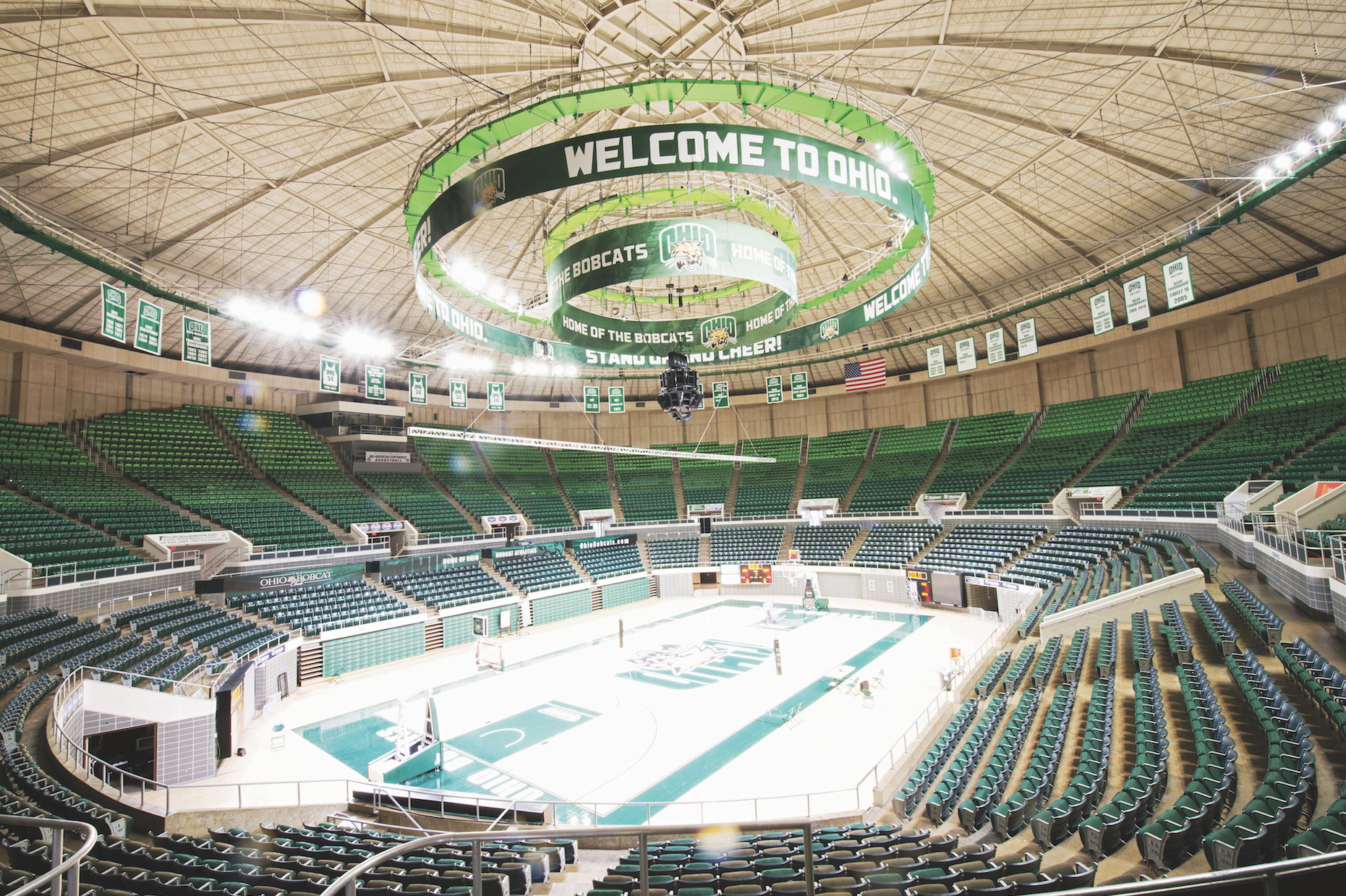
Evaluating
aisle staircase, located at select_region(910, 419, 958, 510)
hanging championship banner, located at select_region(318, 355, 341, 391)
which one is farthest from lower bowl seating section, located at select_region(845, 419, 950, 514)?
hanging championship banner, located at select_region(318, 355, 341, 391)

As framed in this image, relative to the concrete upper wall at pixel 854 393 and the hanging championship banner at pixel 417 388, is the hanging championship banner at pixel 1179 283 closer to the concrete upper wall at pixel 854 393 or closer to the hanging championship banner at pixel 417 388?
the concrete upper wall at pixel 854 393

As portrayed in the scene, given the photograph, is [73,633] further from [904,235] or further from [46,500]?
[904,235]

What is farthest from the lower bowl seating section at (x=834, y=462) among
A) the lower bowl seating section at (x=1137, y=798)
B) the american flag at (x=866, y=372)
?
the lower bowl seating section at (x=1137, y=798)

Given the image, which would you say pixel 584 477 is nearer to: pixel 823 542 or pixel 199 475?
pixel 823 542

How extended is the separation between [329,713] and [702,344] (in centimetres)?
1581

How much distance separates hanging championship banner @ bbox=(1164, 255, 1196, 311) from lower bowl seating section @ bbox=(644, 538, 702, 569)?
→ 2758 centimetres

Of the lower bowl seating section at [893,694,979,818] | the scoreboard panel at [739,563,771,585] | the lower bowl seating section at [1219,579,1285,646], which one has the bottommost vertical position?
the lower bowl seating section at [893,694,979,818]

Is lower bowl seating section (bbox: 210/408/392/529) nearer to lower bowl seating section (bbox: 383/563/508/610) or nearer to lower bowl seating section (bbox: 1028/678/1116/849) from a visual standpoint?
lower bowl seating section (bbox: 383/563/508/610)

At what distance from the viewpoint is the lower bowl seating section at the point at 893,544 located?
33.9 m

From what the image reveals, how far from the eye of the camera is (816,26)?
1433 centimetres

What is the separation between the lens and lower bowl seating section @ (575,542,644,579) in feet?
120

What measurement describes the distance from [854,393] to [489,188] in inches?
1569

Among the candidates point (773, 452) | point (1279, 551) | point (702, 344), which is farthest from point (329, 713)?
point (773, 452)

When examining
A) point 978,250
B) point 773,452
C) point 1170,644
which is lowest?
point 1170,644
